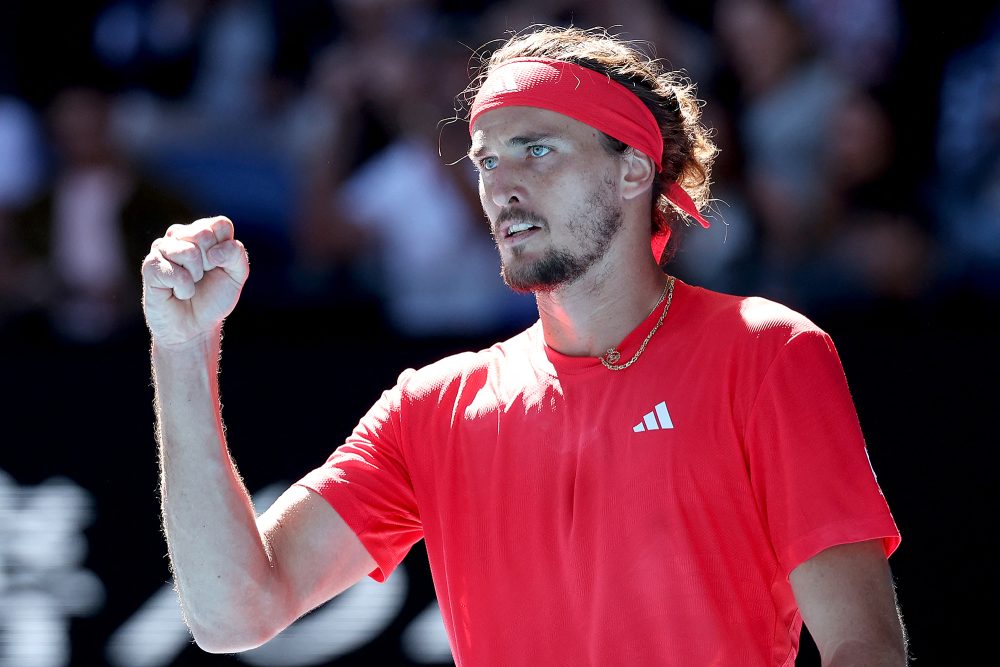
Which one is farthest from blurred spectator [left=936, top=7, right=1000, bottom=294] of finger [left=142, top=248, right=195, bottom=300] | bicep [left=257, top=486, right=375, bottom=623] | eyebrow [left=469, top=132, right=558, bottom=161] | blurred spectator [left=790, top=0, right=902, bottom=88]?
finger [left=142, top=248, right=195, bottom=300]

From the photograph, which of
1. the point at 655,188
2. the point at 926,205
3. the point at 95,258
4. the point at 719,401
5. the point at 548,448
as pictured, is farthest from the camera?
the point at 95,258

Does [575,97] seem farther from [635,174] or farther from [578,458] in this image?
[578,458]

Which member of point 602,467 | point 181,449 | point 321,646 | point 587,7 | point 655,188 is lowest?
point 321,646

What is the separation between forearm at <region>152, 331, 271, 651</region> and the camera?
2.24 meters

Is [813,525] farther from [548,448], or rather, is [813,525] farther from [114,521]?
[114,521]

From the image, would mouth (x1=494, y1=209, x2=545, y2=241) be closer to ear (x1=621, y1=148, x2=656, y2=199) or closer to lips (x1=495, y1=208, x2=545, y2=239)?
lips (x1=495, y1=208, x2=545, y2=239)

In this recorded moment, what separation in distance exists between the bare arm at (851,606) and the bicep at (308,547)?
2.74 feet

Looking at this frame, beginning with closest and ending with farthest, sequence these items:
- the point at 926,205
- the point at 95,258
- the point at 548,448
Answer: the point at 548,448 → the point at 926,205 → the point at 95,258

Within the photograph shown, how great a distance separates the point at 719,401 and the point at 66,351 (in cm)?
280

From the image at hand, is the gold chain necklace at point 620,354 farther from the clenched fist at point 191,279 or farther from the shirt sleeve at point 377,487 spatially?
the clenched fist at point 191,279

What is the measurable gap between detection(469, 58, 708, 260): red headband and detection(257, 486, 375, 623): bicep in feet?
2.66

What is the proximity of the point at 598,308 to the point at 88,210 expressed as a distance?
2.64 metres

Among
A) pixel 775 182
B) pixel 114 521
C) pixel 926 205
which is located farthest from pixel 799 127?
pixel 114 521

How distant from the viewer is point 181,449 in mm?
2244
